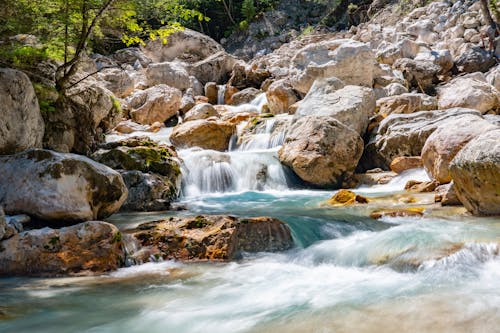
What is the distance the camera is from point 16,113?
691cm

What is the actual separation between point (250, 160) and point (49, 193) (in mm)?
7633

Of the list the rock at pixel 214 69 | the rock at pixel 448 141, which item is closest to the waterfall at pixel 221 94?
the rock at pixel 214 69

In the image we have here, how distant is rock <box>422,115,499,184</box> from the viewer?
28.5 feet

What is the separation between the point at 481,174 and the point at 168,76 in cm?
2145

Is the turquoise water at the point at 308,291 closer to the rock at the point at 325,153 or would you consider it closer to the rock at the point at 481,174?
the rock at the point at 481,174

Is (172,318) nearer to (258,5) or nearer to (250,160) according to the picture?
(250,160)

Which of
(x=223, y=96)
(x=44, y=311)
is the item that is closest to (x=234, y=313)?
(x=44, y=311)

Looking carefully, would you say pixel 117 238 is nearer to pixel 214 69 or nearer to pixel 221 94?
pixel 221 94

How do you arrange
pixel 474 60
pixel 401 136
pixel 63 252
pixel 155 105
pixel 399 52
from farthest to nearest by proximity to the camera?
pixel 399 52 → pixel 474 60 → pixel 155 105 → pixel 401 136 → pixel 63 252

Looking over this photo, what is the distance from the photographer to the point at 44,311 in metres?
3.85

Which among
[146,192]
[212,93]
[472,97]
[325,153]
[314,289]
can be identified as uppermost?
[212,93]

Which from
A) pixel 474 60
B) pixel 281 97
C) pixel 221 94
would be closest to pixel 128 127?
pixel 221 94

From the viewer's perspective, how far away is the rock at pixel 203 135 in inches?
602

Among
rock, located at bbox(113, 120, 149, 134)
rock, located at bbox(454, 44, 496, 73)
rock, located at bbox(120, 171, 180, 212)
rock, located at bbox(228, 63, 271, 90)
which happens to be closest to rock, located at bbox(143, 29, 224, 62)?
rock, located at bbox(228, 63, 271, 90)
